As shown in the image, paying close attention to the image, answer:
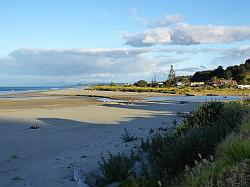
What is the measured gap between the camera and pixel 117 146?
12539 millimetres

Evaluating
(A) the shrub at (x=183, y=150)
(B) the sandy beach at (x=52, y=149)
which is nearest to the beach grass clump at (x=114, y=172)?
(A) the shrub at (x=183, y=150)

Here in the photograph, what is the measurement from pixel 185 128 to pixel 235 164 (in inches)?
198

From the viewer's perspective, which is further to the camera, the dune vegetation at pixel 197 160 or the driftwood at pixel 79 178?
the driftwood at pixel 79 178

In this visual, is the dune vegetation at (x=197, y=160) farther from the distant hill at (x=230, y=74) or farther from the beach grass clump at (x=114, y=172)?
the distant hill at (x=230, y=74)

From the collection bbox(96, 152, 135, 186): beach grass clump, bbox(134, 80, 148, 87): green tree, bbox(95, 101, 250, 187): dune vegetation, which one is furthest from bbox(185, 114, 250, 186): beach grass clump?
bbox(134, 80, 148, 87): green tree

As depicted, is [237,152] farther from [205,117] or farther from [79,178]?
[205,117]

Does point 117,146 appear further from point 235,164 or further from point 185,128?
point 235,164

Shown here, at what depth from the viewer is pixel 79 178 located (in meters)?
8.84

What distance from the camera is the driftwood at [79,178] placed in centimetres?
838

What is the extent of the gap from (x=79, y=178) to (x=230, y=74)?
115605 mm

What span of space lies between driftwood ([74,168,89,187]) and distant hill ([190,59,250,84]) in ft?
354

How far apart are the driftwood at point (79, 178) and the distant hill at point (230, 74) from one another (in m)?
108

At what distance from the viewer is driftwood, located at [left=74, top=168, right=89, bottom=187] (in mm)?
8381

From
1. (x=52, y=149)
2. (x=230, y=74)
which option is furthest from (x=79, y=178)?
(x=230, y=74)
